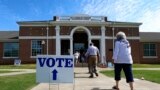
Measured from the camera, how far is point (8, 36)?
156 ft

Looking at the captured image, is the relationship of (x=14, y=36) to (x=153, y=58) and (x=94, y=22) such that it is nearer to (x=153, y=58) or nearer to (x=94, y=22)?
(x=94, y=22)

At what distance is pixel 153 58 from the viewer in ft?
156

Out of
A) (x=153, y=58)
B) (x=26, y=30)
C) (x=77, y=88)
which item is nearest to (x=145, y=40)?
(x=153, y=58)

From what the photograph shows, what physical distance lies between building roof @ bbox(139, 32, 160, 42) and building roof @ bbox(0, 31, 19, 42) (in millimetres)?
16429

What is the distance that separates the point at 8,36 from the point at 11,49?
2.41 m

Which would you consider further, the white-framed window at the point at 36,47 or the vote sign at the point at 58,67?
the white-framed window at the point at 36,47

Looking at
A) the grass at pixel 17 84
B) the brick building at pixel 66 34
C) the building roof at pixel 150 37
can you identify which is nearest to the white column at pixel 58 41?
the brick building at pixel 66 34

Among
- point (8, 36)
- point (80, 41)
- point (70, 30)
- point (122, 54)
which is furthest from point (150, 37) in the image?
point (122, 54)

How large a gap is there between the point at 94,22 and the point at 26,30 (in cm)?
812

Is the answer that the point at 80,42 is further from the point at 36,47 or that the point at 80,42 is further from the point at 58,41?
the point at 36,47

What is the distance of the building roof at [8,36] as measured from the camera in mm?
45812

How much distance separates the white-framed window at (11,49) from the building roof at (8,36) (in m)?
0.63

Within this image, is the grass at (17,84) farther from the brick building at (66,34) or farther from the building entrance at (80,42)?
the building entrance at (80,42)

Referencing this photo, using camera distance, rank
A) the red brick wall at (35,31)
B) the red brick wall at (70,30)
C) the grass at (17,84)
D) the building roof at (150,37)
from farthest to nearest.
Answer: the building roof at (150,37), the red brick wall at (35,31), the red brick wall at (70,30), the grass at (17,84)
